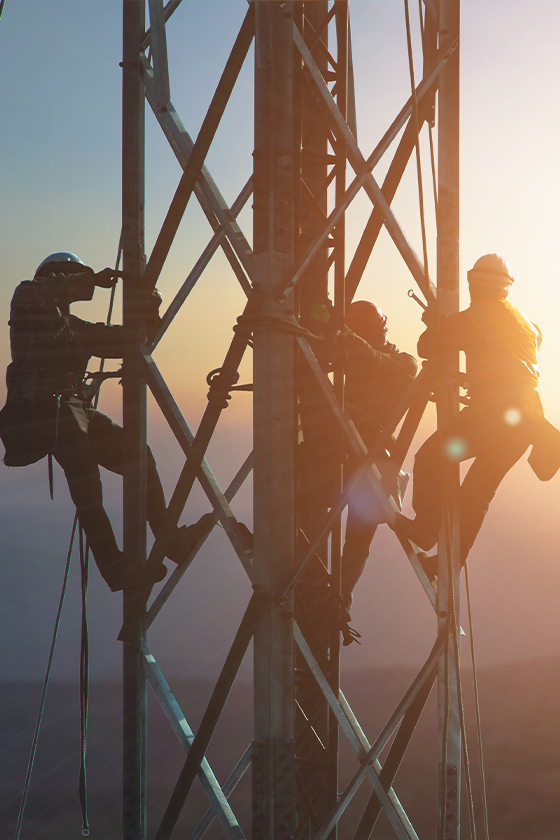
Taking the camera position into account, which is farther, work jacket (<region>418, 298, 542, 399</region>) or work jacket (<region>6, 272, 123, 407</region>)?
work jacket (<region>6, 272, 123, 407</region>)

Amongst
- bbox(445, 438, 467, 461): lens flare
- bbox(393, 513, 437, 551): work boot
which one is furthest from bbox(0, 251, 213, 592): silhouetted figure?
bbox(445, 438, 467, 461): lens flare

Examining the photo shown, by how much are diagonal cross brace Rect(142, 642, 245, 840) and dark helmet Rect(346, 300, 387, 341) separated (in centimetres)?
319

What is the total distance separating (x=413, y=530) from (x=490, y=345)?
1.36 m

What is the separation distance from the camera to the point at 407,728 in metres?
4.58

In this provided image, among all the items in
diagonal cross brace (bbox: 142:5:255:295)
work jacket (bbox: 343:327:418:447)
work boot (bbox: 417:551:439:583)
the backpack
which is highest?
diagonal cross brace (bbox: 142:5:255:295)

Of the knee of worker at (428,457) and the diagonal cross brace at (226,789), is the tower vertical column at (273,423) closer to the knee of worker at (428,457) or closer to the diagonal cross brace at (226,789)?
the diagonal cross brace at (226,789)

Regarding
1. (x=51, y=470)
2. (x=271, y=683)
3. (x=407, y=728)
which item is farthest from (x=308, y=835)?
(x=51, y=470)

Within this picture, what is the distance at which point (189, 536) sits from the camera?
5.17 m

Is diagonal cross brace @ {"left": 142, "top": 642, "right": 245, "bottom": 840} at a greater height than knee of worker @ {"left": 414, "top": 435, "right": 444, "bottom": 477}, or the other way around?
knee of worker @ {"left": 414, "top": 435, "right": 444, "bottom": 477}

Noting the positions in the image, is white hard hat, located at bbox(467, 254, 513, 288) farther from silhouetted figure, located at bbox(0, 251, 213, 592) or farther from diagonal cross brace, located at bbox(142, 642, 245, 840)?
diagonal cross brace, located at bbox(142, 642, 245, 840)

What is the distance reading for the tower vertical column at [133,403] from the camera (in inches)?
209

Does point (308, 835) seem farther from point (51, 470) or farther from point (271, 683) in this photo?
point (51, 470)

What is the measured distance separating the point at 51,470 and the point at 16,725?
46.1 m

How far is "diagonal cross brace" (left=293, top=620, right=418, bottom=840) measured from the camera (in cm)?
444
